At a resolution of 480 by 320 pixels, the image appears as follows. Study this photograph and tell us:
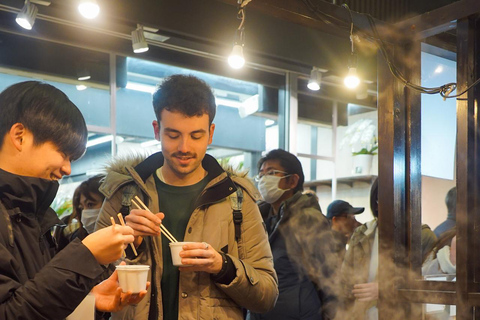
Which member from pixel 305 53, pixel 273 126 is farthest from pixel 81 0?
pixel 273 126

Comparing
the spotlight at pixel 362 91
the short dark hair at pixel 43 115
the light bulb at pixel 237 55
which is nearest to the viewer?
the short dark hair at pixel 43 115

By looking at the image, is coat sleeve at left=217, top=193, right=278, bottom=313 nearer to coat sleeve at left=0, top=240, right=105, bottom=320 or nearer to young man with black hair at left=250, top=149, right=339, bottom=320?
coat sleeve at left=0, top=240, right=105, bottom=320

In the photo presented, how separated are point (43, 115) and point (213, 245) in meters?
1.06

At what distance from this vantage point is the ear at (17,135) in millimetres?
1778

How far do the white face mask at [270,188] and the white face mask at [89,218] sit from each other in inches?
55.7

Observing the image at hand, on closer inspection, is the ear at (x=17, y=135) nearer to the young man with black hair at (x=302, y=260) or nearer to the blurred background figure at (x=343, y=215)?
the young man with black hair at (x=302, y=260)

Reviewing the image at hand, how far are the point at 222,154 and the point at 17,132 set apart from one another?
304 inches

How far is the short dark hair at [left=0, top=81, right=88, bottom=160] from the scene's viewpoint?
70.9 inches

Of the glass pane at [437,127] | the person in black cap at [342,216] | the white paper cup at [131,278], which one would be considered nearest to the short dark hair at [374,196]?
the glass pane at [437,127]

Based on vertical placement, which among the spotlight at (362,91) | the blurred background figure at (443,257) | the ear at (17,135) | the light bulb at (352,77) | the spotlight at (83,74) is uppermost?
the spotlight at (362,91)

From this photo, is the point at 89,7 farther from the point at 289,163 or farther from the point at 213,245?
the point at 213,245

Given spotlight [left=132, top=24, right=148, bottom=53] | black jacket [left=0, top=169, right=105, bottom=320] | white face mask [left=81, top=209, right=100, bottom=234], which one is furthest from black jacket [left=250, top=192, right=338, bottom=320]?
spotlight [left=132, top=24, right=148, bottom=53]

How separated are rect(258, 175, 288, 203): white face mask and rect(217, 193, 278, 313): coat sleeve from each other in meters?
2.17

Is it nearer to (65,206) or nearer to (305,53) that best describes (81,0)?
(65,206)
